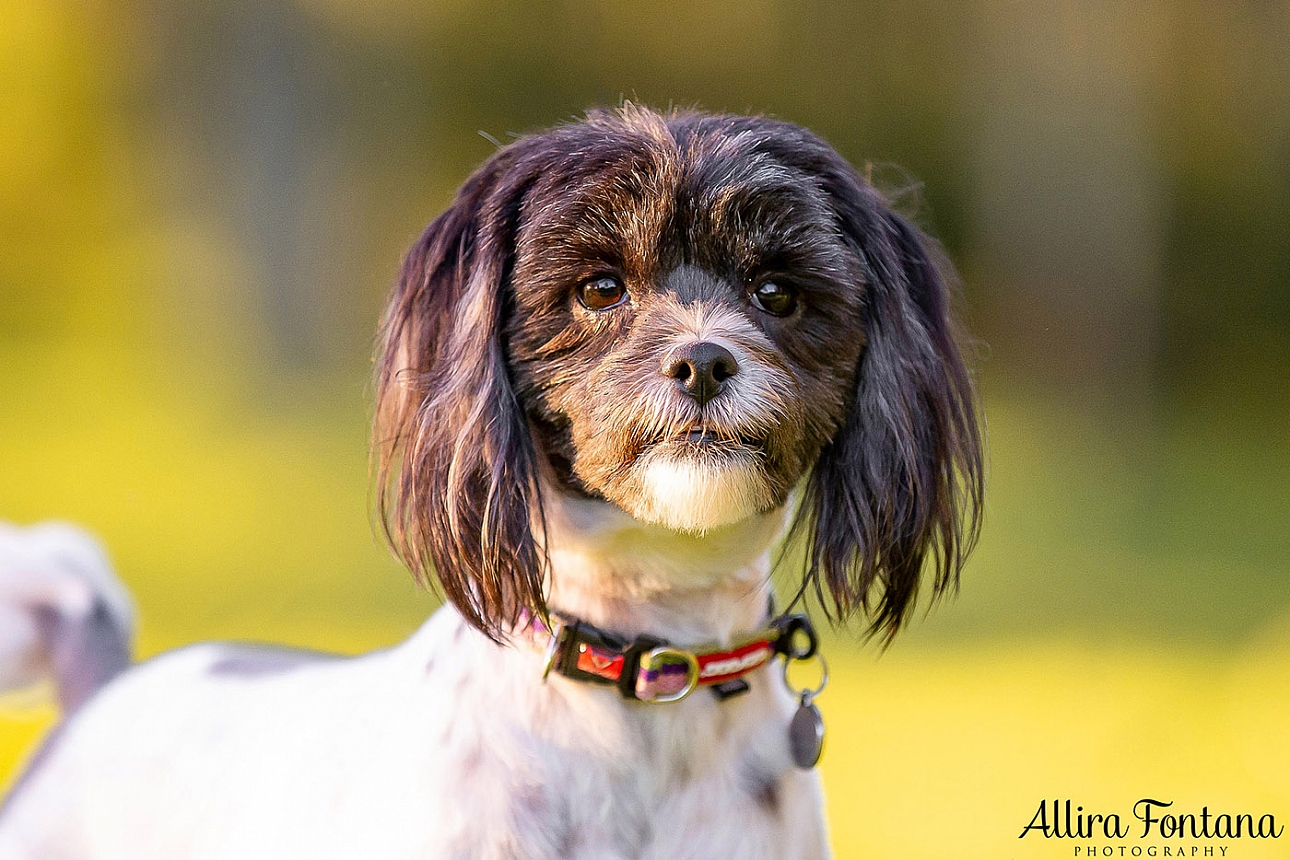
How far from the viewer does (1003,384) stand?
730 centimetres

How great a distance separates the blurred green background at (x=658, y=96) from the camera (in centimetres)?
668

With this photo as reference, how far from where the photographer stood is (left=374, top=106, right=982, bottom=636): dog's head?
6.45ft

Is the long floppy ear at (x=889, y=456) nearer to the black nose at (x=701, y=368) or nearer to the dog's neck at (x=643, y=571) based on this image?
the dog's neck at (x=643, y=571)

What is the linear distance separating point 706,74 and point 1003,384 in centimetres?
230

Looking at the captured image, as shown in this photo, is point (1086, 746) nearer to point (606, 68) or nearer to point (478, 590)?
point (478, 590)

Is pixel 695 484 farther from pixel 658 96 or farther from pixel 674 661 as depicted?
pixel 658 96

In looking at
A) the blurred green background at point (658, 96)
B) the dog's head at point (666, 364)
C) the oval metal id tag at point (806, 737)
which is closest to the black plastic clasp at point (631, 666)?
the dog's head at point (666, 364)

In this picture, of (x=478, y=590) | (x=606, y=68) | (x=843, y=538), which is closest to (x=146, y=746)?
(x=478, y=590)

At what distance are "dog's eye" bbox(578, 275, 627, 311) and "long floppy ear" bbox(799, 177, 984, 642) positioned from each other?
1.27ft

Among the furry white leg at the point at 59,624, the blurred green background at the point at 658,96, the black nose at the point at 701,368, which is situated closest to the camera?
the black nose at the point at 701,368

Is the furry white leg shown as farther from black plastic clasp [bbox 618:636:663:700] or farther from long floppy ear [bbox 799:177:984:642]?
long floppy ear [bbox 799:177:984:642]

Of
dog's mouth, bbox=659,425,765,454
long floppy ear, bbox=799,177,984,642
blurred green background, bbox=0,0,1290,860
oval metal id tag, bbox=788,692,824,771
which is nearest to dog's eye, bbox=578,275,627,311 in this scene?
dog's mouth, bbox=659,425,765,454

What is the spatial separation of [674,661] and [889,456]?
1.56ft

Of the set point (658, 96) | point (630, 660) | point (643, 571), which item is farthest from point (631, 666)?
point (658, 96)
